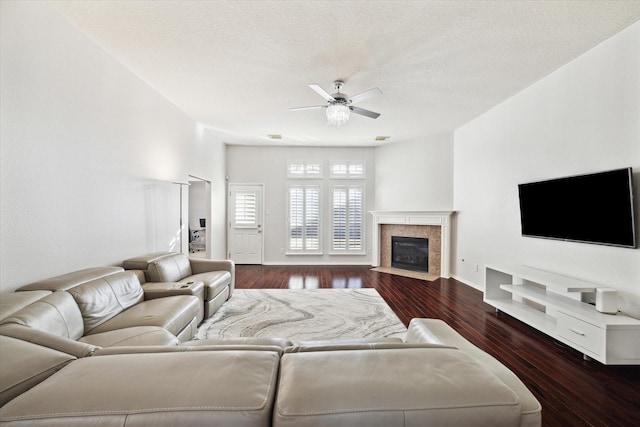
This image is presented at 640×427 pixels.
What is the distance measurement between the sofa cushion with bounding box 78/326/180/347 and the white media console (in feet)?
11.3

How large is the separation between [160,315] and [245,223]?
484 centimetres

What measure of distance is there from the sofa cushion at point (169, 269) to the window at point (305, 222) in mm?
3350

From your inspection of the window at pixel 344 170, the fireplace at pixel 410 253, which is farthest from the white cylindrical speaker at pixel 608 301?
the window at pixel 344 170

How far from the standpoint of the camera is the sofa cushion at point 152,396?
0.72 m

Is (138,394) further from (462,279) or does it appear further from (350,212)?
(350,212)

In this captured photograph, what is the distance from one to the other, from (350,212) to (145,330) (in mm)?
5508

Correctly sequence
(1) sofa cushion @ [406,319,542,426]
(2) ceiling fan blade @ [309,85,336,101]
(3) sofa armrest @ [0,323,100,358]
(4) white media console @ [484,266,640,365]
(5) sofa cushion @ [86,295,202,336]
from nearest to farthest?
1. (1) sofa cushion @ [406,319,542,426]
2. (3) sofa armrest @ [0,323,100,358]
3. (5) sofa cushion @ [86,295,202,336]
4. (4) white media console @ [484,266,640,365]
5. (2) ceiling fan blade @ [309,85,336,101]

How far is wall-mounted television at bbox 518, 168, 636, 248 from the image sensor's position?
2.49 meters

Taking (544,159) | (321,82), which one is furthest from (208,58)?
(544,159)

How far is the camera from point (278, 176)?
23.3ft

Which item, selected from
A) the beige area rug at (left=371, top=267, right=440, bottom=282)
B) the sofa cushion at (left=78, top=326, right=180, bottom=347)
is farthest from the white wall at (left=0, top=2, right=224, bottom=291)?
the beige area rug at (left=371, top=267, right=440, bottom=282)

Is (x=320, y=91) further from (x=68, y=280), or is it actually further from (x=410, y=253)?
(x=410, y=253)

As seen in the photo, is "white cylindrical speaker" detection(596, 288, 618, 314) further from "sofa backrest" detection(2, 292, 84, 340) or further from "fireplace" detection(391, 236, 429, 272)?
"sofa backrest" detection(2, 292, 84, 340)

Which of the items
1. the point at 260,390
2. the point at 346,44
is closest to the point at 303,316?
the point at 260,390
